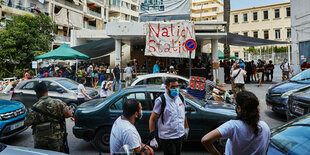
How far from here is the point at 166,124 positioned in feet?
11.2

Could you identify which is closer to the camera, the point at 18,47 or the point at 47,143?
the point at 47,143

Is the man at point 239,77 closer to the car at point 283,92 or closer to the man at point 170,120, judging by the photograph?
the car at point 283,92

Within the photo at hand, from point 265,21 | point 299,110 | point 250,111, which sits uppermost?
point 265,21

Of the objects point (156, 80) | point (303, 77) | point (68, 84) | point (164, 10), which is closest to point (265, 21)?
point (164, 10)

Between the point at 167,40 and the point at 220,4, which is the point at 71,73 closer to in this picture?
the point at 167,40

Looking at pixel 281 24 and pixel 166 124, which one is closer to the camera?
pixel 166 124

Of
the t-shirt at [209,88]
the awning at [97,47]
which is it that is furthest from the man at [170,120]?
the awning at [97,47]

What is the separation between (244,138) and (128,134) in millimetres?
1159

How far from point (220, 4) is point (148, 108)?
85.2 metres

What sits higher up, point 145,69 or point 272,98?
point 145,69

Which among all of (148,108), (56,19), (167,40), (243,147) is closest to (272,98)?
(148,108)

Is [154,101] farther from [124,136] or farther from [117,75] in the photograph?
[117,75]

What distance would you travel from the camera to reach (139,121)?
5023 millimetres

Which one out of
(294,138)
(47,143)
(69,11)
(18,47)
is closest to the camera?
(294,138)
